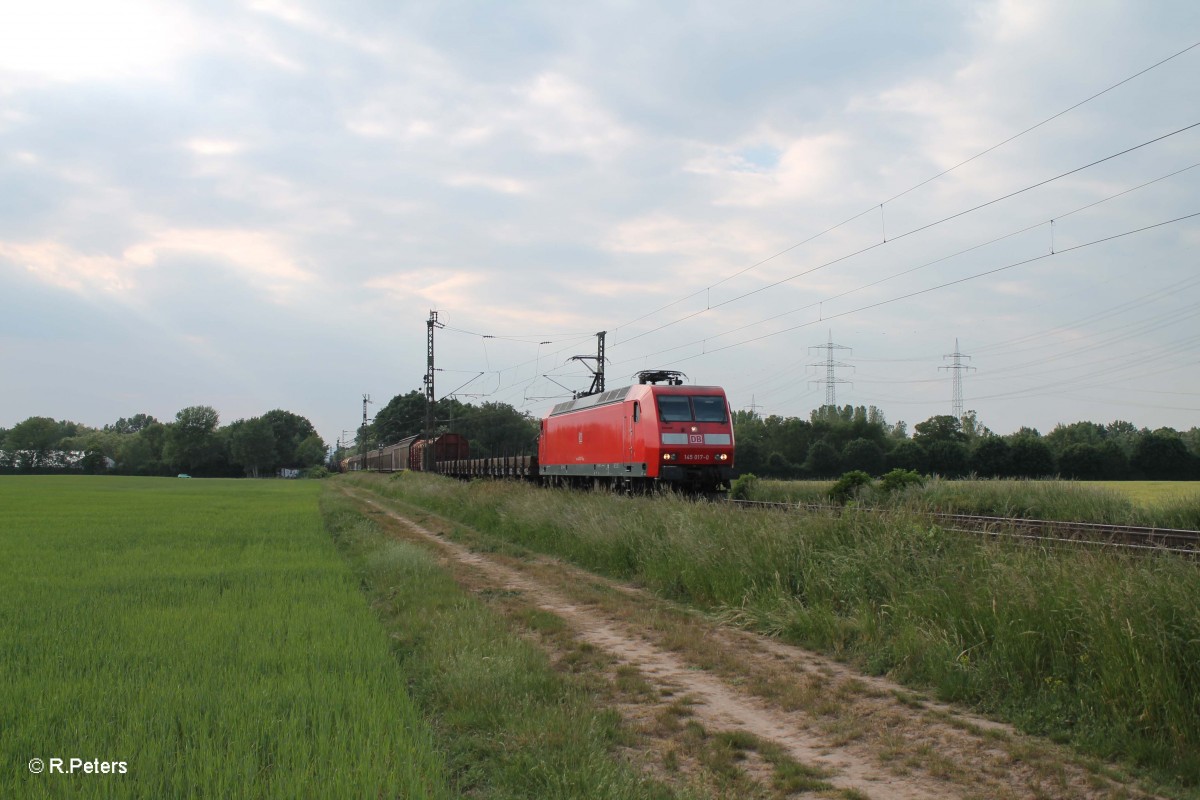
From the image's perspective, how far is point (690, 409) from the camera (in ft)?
78.8

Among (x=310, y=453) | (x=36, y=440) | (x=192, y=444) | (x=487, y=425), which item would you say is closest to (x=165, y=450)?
(x=192, y=444)

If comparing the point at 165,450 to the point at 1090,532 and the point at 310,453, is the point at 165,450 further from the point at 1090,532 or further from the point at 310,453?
the point at 1090,532

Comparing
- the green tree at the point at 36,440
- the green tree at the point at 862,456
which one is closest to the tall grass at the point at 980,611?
the green tree at the point at 862,456

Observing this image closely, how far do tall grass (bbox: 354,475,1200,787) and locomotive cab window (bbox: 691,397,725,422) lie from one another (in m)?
10.7

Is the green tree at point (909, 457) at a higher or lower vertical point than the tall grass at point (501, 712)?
higher

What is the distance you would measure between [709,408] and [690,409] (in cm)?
67

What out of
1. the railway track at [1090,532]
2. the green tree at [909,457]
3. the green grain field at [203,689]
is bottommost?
the green grain field at [203,689]

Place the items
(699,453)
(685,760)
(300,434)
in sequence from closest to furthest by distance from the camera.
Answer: (685,760) → (699,453) → (300,434)

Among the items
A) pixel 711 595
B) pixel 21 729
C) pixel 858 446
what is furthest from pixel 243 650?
pixel 858 446

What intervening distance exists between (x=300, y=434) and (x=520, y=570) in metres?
174

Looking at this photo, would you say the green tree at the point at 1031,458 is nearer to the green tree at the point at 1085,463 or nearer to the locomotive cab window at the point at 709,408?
the green tree at the point at 1085,463

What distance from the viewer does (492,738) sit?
18.9 feet

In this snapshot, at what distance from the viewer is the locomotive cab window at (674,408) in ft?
77.4

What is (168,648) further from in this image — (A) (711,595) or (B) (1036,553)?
(B) (1036,553)
